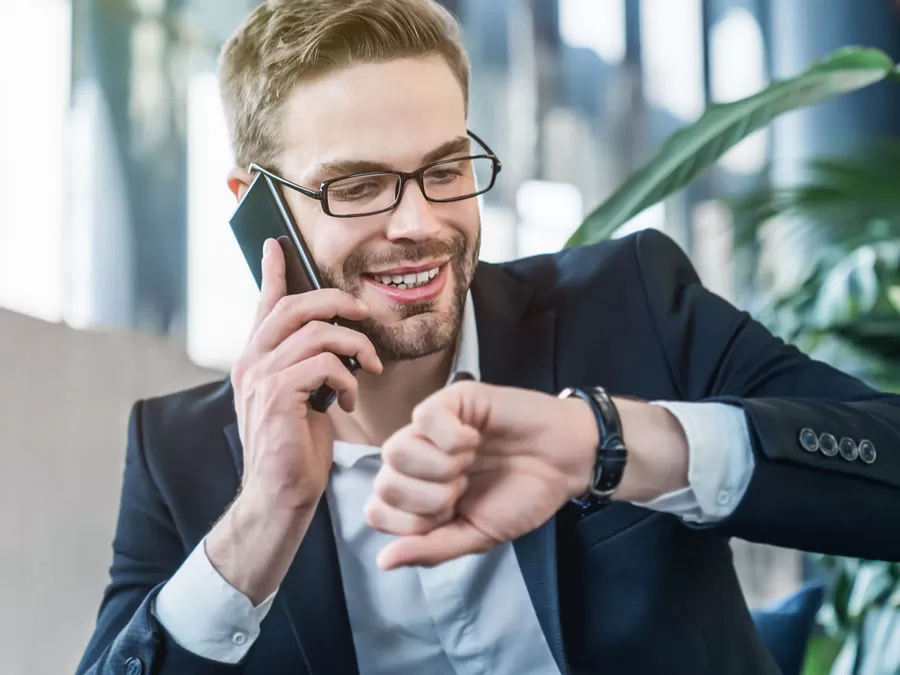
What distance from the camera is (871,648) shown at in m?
1.65

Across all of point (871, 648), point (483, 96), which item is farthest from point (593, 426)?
point (483, 96)

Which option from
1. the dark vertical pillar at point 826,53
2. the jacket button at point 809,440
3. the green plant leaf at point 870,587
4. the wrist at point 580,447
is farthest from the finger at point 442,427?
the dark vertical pillar at point 826,53

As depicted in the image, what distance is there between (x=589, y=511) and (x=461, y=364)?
0.27 metres

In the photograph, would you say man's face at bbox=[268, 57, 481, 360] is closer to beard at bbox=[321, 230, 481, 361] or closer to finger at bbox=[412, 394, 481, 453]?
beard at bbox=[321, 230, 481, 361]

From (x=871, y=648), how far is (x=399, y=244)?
3.61ft

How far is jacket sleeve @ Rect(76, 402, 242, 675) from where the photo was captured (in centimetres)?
110

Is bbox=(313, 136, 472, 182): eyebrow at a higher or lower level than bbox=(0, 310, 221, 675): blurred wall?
higher

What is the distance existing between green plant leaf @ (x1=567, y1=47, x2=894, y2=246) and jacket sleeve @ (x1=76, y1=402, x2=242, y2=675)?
0.65 meters

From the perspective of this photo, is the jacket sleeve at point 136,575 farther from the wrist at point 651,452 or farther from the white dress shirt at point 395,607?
the wrist at point 651,452

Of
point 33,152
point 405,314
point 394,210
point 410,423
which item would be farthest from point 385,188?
point 33,152

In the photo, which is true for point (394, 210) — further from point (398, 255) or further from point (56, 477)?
point (56, 477)

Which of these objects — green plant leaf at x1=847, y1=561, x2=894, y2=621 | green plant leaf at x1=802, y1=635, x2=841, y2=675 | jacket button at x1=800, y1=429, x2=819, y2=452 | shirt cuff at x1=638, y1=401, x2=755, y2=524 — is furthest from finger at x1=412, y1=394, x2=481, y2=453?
green plant leaf at x1=802, y1=635, x2=841, y2=675

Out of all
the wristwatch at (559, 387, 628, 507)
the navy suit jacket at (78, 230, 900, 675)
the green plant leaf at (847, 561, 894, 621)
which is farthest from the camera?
the green plant leaf at (847, 561, 894, 621)

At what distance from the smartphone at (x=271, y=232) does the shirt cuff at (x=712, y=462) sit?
477mm
